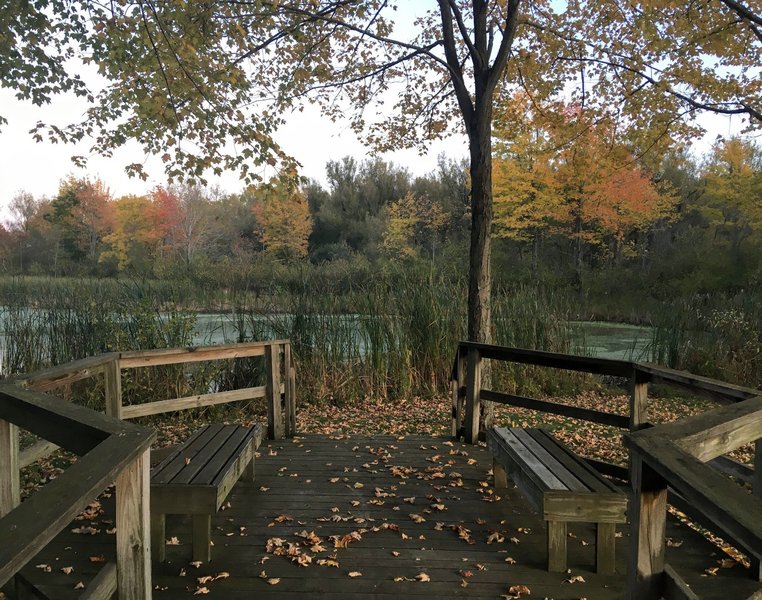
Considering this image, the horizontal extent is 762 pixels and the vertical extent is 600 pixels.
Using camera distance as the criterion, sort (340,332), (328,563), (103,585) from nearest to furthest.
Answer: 1. (103,585)
2. (328,563)
3. (340,332)

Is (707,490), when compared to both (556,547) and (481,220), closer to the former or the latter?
(556,547)

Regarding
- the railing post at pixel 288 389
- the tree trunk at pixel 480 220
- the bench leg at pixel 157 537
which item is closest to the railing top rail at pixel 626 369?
the tree trunk at pixel 480 220

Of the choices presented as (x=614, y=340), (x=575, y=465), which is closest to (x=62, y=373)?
(x=575, y=465)

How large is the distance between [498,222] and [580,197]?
3297 millimetres

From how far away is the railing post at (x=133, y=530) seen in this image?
1.38 m

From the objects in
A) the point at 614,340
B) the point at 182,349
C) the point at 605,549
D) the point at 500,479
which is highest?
the point at 182,349

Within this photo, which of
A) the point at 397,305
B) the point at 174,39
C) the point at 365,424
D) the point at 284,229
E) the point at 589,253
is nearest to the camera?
the point at 174,39

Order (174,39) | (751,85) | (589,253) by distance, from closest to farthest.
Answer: (174,39)
(751,85)
(589,253)

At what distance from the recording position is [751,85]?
746 centimetres

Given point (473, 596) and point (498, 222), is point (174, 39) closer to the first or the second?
point (473, 596)

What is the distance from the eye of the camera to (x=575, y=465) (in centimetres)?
275

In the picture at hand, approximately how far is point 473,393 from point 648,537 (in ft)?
9.80

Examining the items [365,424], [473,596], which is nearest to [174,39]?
[365,424]

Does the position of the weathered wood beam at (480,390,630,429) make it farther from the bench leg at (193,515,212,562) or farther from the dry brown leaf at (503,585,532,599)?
the bench leg at (193,515,212,562)
